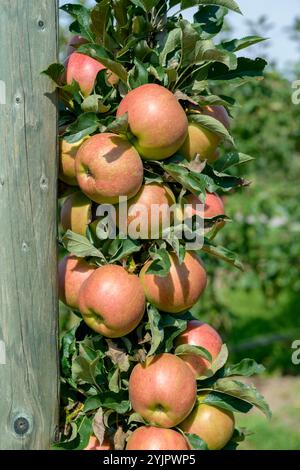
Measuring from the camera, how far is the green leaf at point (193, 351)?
1.37 metres

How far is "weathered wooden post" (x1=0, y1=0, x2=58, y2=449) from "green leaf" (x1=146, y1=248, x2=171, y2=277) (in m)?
0.22

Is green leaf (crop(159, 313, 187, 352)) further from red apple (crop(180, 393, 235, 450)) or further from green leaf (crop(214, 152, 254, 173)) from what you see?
green leaf (crop(214, 152, 254, 173))

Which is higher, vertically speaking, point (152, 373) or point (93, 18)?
point (93, 18)

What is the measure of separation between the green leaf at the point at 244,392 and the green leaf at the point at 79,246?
376mm

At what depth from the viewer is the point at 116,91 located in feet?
4.80

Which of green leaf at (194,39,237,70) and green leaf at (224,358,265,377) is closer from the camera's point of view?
green leaf at (194,39,237,70)

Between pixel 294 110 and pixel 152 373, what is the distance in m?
3.89

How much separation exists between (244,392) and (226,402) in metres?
0.06

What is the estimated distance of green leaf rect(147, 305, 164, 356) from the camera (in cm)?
133

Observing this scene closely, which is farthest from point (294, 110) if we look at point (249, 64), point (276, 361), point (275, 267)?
point (249, 64)

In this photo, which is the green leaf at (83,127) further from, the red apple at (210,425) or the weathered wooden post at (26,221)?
the red apple at (210,425)

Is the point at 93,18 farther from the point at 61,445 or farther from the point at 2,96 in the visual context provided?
the point at 61,445

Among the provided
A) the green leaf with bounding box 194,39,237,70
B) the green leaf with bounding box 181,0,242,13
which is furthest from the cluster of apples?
the green leaf with bounding box 181,0,242,13

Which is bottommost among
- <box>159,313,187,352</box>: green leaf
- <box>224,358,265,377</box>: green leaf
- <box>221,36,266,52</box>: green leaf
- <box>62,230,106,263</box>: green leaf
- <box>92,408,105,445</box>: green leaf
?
<box>92,408,105,445</box>: green leaf
